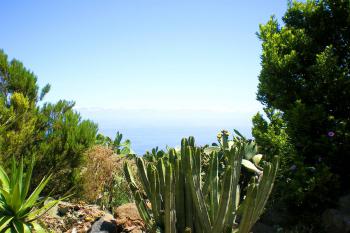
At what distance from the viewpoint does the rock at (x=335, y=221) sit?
18.9 feet

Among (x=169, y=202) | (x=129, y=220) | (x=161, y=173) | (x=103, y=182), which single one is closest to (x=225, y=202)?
(x=169, y=202)

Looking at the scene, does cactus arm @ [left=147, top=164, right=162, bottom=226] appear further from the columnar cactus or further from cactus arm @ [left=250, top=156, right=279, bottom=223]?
cactus arm @ [left=250, top=156, right=279, bottom=223]

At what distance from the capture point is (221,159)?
6914 mm

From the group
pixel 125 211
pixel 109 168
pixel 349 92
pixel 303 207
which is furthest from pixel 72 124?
pixel 349 92

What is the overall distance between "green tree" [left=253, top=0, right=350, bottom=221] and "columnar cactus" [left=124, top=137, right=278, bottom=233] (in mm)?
2488

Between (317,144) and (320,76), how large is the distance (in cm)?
124

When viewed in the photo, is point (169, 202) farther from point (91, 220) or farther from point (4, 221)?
point (91, 220)

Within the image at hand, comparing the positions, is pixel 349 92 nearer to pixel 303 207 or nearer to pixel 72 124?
pixel 303 207

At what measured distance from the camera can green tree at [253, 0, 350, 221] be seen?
6.48 metres

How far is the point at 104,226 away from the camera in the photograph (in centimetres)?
525

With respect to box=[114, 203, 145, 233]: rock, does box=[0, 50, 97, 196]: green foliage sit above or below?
above

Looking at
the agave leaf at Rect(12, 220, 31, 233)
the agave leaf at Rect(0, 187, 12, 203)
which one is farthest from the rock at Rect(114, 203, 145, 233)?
the agave leaf at Rect(0, 187, 12, 203)

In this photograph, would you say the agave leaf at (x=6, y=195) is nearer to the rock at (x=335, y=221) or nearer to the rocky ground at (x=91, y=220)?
the rocky ground at (x=91, y=220)

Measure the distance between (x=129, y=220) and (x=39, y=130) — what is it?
3.41m
